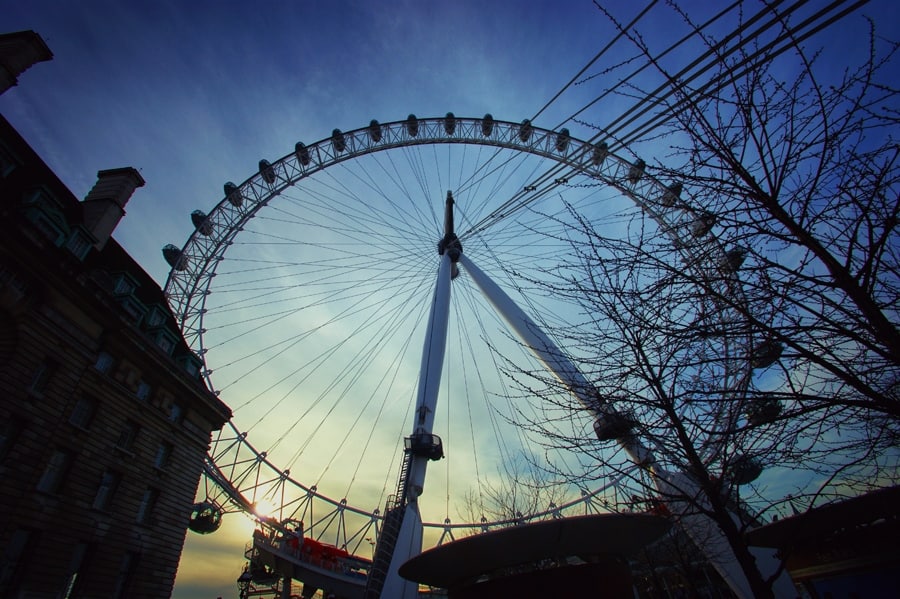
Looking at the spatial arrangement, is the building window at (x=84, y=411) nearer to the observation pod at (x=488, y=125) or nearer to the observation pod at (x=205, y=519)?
the observation pod at (x=205, y=519)

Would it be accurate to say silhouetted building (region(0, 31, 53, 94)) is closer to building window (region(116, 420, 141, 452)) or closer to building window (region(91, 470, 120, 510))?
building window (region(116, 420, 141, 452))

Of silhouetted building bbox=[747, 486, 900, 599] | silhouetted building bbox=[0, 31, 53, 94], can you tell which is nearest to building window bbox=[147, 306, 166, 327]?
silhouetted building bbox=[0, 31, 53, 94]

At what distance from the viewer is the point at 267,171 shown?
32.8 meters

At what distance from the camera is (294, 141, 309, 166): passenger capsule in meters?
33.2

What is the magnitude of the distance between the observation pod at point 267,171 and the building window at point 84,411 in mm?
22195

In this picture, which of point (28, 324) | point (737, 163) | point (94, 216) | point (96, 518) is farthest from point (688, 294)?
point (94, 216)

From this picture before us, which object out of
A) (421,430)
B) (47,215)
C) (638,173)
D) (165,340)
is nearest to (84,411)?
(165,340)

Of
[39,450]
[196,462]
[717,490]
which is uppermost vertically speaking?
[196,462]

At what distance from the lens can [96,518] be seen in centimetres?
1389

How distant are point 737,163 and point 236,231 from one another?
109 ft

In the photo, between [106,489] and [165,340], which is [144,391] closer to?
[165,340]

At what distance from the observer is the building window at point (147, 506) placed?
15.9m

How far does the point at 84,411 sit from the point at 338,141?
2554 cm

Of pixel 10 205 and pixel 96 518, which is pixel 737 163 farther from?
pixel 96 518
